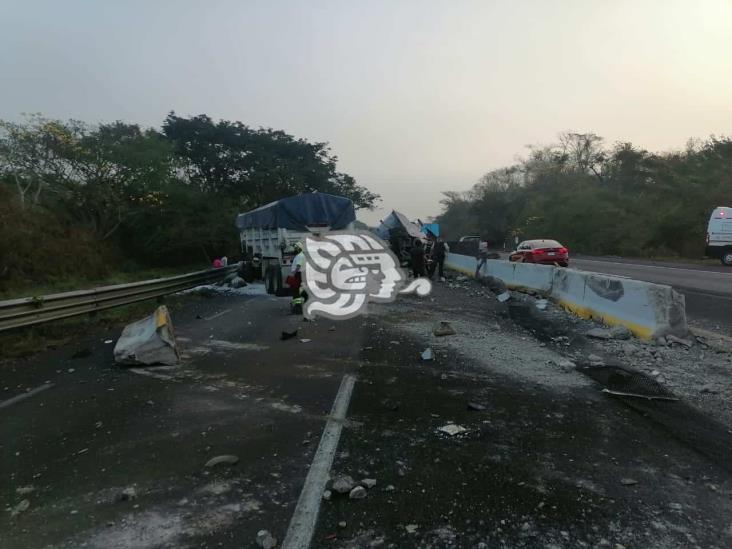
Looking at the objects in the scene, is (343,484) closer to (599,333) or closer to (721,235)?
(599,333)

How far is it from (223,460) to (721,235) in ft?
84.0

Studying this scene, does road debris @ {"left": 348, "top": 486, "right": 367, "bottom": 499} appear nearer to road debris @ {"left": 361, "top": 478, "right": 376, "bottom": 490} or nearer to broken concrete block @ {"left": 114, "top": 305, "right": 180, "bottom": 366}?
road debris @ {"left": 361, "top": 478, "right": 376, "bottom": 490}

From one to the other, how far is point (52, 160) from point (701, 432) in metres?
25.7

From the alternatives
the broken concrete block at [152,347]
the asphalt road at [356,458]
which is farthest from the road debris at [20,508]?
the broken concrete block at [152,347]

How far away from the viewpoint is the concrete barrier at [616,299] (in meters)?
7.17

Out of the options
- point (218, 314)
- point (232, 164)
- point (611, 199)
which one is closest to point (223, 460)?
point (218, 314)

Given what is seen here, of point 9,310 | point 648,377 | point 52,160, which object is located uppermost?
point 52,160

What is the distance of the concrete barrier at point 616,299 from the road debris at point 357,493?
5722 millimetres

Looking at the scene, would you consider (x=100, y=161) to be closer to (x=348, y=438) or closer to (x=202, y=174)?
(x=202, y=174)

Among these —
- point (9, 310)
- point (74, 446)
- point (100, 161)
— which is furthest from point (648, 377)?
point (100, 161)

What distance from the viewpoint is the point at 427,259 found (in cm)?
1970

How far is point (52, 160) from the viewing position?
22516 millimetres

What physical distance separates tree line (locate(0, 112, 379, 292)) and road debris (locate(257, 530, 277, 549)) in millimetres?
16174

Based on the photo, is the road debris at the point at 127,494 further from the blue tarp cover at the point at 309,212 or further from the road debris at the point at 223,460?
the blue tarp cover at the point at 309,212
